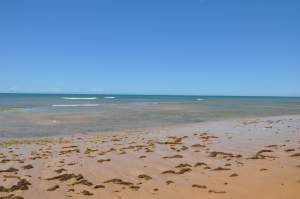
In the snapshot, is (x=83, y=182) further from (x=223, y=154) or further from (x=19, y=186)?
(x=223, y=154)

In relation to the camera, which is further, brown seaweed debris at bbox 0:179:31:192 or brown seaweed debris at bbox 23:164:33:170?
brown seaweed debris at bbox 23:164:33:170

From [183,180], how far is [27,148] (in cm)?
825

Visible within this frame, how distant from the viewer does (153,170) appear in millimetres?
9344

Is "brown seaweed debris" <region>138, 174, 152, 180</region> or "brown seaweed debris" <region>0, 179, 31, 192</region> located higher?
"brown seaweed debris" <region>138, 174, 152, 180</region>

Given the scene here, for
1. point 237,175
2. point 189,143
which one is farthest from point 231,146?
point 237,175

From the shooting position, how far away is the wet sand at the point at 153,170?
7.22 metres

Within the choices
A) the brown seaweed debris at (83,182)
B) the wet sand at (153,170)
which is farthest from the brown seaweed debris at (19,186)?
the brown seaweed debris at (83,182)

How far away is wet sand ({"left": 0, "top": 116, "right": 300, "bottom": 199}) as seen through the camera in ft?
23.7

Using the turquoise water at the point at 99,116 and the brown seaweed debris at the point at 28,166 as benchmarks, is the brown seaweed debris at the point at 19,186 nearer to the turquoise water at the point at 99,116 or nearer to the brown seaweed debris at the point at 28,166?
the brown seaweed debris at the point at 28,166

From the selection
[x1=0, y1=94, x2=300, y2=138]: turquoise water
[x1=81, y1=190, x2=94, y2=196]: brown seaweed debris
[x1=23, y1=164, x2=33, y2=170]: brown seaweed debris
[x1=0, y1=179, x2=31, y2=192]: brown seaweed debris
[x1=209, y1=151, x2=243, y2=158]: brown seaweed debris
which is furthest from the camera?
[x1=0, y1=94, x2=300, y2=138]: turquoise water

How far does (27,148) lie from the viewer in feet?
45.8

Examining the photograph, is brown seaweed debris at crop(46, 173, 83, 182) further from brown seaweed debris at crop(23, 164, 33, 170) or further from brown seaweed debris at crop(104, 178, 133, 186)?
brown seaweed debris at crop(23, 164, 33, 170)

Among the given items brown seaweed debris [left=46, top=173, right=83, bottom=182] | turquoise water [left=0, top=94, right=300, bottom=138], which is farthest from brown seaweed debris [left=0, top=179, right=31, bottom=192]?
turquoise water [left=0, top=94, right=300, bottom=138]

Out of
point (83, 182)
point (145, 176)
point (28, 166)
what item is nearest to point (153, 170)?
point (145, 176)
